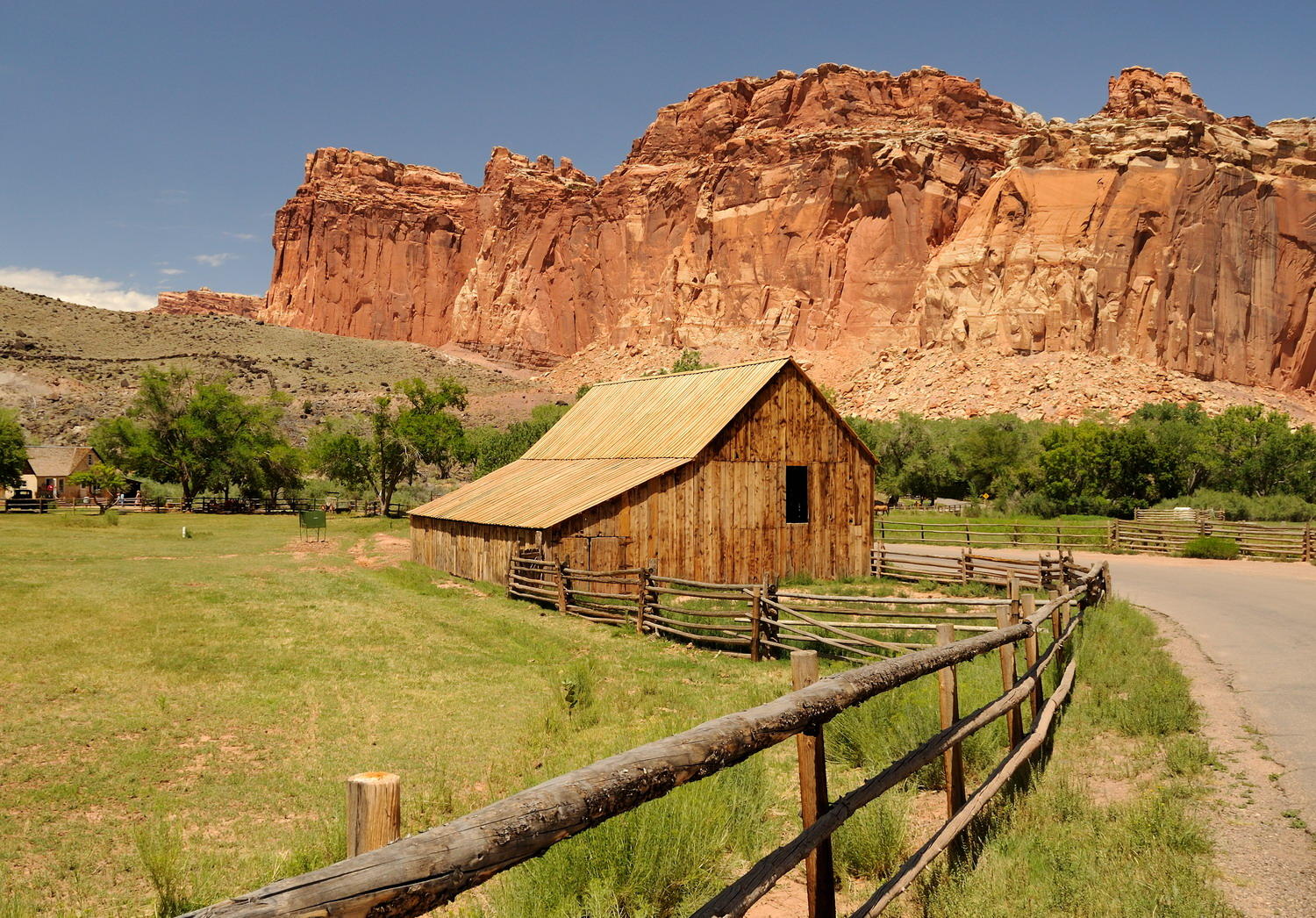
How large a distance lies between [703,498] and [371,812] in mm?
17230

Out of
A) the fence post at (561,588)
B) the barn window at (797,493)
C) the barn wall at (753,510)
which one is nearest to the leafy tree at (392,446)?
the barn window at (797,493)

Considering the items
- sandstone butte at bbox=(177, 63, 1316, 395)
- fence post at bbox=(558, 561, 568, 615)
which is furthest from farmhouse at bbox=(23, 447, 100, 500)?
sandstone butte at bbox=(177, 63, 1316, 395)

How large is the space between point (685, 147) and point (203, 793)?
118m

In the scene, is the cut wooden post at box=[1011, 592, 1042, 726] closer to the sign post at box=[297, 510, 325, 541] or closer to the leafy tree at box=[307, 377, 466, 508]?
the sign post at box=[297, 510, 325, 541]

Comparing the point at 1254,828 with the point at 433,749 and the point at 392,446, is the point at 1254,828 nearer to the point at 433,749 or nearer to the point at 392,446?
the point at 433,749

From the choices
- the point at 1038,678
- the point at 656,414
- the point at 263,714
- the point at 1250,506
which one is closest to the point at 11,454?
the point at 656,414

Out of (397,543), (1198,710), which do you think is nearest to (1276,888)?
(1198,710)

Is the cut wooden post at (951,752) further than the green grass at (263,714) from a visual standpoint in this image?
No

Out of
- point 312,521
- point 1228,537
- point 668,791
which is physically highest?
point 668,791

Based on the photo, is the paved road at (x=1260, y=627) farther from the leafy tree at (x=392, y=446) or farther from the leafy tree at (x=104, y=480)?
the leafy tree at (x=104, y=480)

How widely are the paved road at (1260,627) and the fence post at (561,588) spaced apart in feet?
35.4

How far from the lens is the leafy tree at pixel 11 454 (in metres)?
45.0

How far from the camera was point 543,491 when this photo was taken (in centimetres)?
2166

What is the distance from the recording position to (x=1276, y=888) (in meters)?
4.85
